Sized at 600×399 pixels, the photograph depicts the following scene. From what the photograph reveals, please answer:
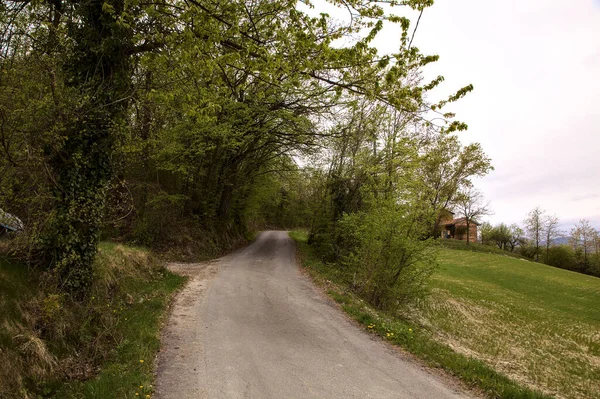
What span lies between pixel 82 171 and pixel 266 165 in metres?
17.8

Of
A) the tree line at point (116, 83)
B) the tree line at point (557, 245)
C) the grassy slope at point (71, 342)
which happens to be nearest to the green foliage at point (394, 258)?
the tree line at point (116, 83)

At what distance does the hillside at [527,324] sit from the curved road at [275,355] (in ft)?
11.5

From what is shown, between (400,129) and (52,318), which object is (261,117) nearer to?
(400,129)

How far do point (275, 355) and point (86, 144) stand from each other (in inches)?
203

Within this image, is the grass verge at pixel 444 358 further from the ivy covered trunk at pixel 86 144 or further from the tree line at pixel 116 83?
the ivy covered trunk at pixel 86 144

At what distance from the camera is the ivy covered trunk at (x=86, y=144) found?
6.11 meters

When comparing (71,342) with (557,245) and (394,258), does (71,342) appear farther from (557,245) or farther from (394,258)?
(557,245)

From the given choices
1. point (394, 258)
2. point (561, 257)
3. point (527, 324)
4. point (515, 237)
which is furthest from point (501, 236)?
point (394, 258)

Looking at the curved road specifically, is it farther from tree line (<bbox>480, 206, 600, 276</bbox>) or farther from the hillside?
tree line (<bbox>480, 206, 600, 276</bbox>)

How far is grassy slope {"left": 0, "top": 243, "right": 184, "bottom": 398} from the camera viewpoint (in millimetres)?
4324

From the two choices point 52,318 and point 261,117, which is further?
point 261,117

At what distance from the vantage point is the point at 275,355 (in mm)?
6031

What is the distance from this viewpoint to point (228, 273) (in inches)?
522

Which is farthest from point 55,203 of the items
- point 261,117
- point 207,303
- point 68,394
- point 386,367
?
point 261,117
